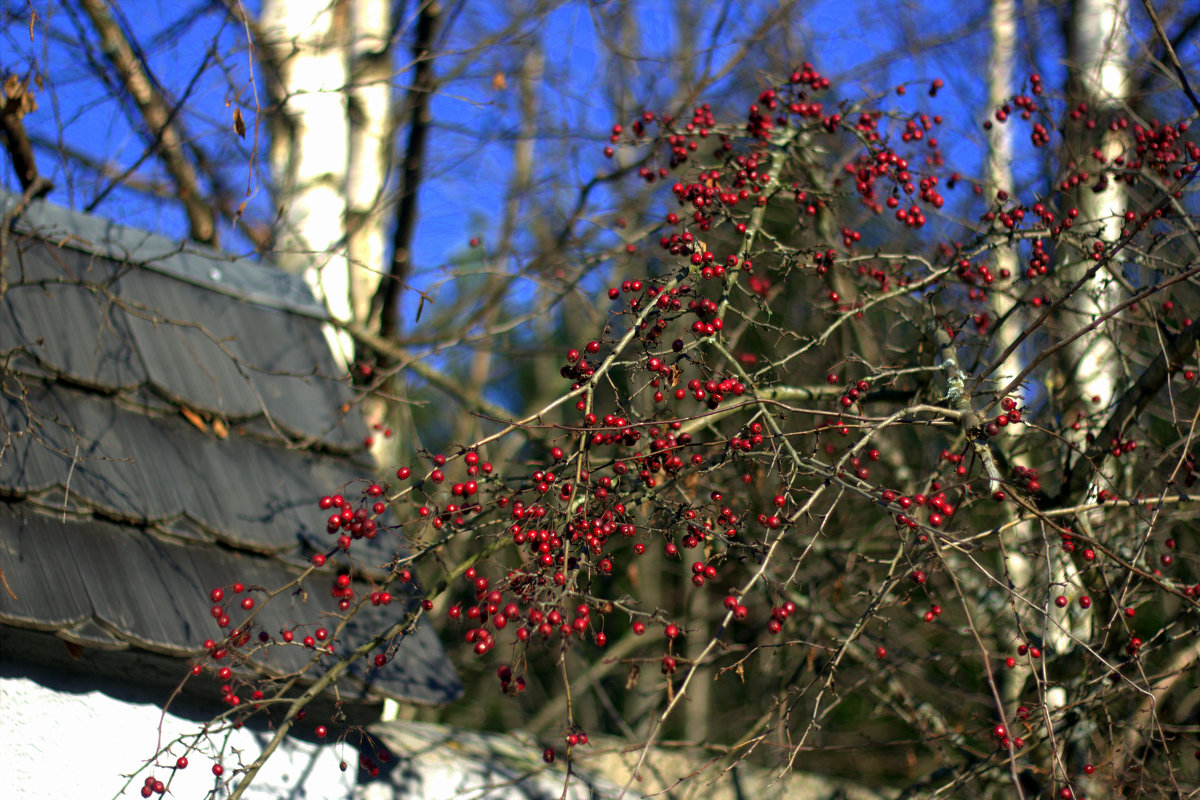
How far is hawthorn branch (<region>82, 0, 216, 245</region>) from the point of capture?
4250mm

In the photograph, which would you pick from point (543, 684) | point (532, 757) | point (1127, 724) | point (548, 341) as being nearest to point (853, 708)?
point (543, 684)

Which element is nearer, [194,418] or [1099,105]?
[194,418]

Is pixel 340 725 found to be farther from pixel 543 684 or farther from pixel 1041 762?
pixel 543 684

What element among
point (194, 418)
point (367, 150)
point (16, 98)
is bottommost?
point (194, 418)

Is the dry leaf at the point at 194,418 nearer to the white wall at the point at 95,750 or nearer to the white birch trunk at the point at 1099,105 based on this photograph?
the white wall at the point at 95,750

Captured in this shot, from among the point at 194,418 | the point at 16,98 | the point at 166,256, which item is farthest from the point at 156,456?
the point at 16,98

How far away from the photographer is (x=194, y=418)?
112 inches

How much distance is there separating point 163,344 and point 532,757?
5.77 feet

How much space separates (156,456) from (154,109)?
2.56 metres

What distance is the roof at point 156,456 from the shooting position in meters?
2.24

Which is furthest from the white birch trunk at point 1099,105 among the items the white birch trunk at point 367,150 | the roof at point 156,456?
the white birch trunk at point 367,150

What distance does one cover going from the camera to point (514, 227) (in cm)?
650

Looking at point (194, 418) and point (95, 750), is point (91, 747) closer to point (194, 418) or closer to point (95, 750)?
point (95, 750)

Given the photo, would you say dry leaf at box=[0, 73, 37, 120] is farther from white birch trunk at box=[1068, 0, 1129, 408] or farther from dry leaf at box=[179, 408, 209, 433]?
white birch trunk at box=[1068, 0, 1129, 408]
